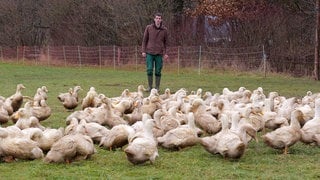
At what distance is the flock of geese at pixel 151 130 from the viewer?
6988 mm

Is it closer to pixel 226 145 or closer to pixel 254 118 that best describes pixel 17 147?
pixel 226 145

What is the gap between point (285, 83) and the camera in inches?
797

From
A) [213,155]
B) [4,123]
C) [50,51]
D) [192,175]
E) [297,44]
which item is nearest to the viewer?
[192,175]

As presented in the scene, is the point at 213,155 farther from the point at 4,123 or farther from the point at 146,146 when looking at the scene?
the point at 4,123

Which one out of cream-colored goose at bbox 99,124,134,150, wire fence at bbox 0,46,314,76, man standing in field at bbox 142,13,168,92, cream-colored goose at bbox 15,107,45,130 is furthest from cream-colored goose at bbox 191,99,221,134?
wire fence at bbox 0,46,314,76

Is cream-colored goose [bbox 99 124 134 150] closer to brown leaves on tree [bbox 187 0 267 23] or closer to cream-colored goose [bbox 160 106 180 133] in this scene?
cream-colored goose [bbox 160 106 180 133]

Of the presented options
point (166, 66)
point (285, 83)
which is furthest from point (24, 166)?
point (166, 66)

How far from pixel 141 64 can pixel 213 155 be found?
952 inches

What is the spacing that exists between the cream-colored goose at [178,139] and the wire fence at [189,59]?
57.2 feet

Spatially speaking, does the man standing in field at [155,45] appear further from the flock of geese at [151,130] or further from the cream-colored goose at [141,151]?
the cream-colored goose at [141,151]

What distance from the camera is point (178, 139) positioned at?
782 cm

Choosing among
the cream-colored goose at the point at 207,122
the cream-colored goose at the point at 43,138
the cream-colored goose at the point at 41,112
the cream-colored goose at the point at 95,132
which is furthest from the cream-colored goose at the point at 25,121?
the cream-colored goose at the point at 207,122

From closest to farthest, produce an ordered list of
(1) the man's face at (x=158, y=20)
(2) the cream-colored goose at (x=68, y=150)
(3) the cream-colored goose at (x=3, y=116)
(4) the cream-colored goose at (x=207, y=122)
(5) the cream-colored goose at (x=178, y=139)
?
(2) the cream-colored goose at (x=68, y=150)
(5) the cream-colored goose at (x=178, y=139)
(4) the cream-colored goose at (x=207, y=122)
(3) the cream-colored goose at (x=3, y=116)
(1) the man's face at (x=158, y=20)

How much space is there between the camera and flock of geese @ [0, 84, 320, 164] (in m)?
6.99
